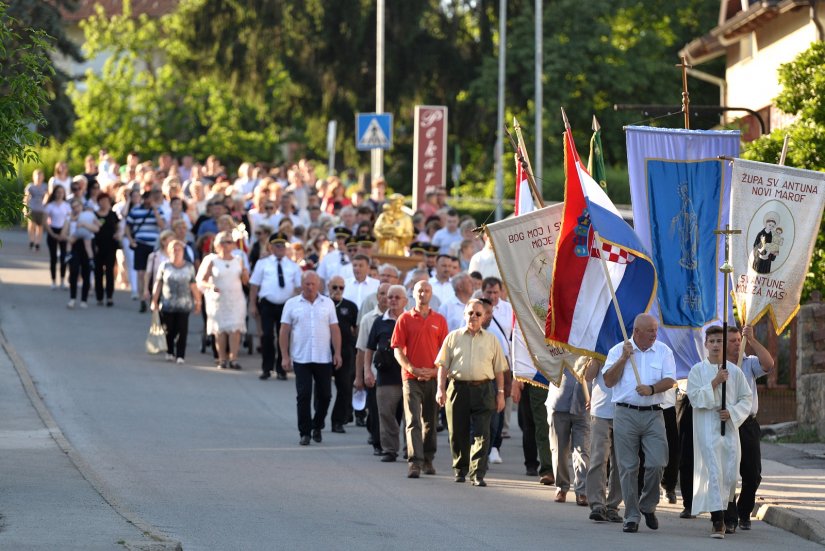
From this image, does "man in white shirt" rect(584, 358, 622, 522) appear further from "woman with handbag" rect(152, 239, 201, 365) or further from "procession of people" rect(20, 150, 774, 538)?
"woman with handbag" rect(152, 239, 201, 365)

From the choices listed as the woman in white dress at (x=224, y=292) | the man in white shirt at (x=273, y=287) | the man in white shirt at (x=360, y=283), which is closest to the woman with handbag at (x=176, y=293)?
the woman in white dress at (x=224, y=292)

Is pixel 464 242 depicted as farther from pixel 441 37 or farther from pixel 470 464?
pixel 441 37

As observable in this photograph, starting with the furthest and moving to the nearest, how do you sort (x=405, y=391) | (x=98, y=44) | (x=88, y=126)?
1. (x=98, y=44)
2. (x=88, y=126)
3. (x=405, y=391)

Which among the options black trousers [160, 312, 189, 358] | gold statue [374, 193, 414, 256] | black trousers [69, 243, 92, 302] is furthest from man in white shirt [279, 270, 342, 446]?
black trousers [69, 243, 92, 302]

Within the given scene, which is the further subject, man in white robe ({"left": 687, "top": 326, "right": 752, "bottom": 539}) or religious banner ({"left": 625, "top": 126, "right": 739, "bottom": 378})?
religious banner ({"left": 625, "top": 126, "right": 739, "bottom": 378})

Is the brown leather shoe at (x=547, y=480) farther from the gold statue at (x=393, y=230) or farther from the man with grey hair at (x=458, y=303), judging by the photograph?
the gold statue at (x=393, y=230)

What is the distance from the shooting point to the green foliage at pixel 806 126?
61.7ft

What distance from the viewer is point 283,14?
52.4m

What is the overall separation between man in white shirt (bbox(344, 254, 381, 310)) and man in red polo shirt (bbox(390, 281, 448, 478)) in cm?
377

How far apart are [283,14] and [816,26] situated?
83.7 feet

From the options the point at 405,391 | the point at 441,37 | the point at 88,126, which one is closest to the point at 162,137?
the point at 88,126

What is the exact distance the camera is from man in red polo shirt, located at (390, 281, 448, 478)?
17.5 meters

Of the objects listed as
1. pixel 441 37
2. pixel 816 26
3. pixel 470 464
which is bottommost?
pixel 470 464

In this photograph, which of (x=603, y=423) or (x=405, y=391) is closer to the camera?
(x=603, y=423)
